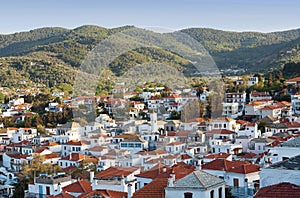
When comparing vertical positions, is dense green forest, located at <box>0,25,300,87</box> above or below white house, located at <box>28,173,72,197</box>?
above

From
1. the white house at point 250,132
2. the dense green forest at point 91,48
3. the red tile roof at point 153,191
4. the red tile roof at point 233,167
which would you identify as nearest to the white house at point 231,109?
the white house at point 250,132

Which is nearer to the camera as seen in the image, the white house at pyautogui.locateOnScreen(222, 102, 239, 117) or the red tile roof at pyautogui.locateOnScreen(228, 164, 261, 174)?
the red tile roof at pyautogui.locateOnScreen(228, 164, 261, 174)

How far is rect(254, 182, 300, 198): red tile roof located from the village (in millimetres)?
14

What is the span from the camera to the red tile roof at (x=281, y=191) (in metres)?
5.98

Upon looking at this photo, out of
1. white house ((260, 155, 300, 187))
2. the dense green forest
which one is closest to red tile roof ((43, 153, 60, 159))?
white house ((260, 155, 300, 187))

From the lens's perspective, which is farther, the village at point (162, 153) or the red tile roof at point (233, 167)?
the red tile roof at point (233, 167)

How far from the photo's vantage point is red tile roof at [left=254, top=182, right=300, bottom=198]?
5.98m

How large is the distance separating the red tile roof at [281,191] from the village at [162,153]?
1cm

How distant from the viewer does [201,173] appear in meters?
7.47

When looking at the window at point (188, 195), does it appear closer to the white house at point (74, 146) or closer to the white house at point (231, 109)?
the white house at point (74, 146)

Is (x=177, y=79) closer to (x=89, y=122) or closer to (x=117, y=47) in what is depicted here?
(x=117, y=47)

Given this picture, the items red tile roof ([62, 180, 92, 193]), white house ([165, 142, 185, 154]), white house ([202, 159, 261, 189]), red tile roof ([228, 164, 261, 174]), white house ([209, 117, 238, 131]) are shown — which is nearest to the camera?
white house ([202, 159, 261, 189])

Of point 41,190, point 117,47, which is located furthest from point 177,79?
point 41,190

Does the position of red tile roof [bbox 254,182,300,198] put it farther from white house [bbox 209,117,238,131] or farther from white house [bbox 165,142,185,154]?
white house [bbox 209,117,238,131]
